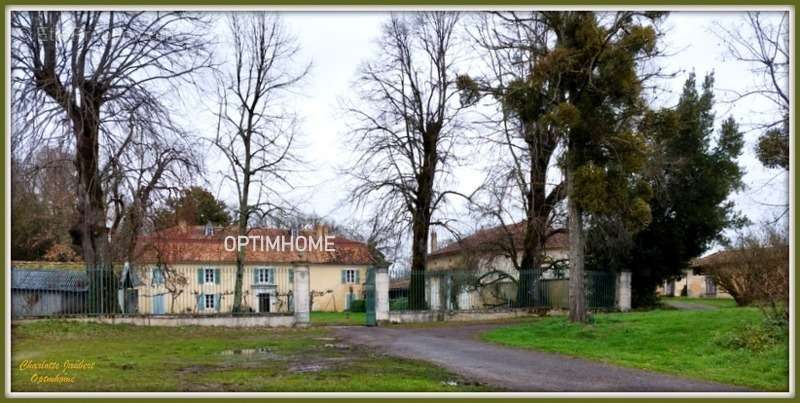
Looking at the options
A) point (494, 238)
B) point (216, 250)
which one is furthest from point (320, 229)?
point (494, 238)

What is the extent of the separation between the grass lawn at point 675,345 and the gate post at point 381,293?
24.1 feet

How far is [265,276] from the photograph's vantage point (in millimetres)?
52281

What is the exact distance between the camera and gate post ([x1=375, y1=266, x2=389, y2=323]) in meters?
28.0

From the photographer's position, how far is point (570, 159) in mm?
20766

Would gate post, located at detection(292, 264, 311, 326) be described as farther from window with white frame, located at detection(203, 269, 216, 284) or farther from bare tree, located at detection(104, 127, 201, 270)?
window with white frame, located at detection(203, 269, 216, 284)

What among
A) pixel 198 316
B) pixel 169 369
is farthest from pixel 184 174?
pixel 169 369

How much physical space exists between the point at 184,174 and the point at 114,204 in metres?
3.12

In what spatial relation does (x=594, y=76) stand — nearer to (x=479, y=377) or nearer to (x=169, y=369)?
(x=479, y=377)

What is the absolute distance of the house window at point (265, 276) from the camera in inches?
2005

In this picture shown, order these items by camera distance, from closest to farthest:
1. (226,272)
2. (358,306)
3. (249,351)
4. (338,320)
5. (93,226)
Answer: (249,351)
(93,226)
(338,320)
(226,272)
(358,306)

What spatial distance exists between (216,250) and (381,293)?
2235 cm

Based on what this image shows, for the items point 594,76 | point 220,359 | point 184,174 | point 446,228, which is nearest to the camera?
point 220,359

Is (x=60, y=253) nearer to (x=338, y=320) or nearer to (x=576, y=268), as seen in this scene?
(x=338, y=320)

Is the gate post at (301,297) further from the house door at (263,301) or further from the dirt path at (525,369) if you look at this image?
the house door at (263,301)
